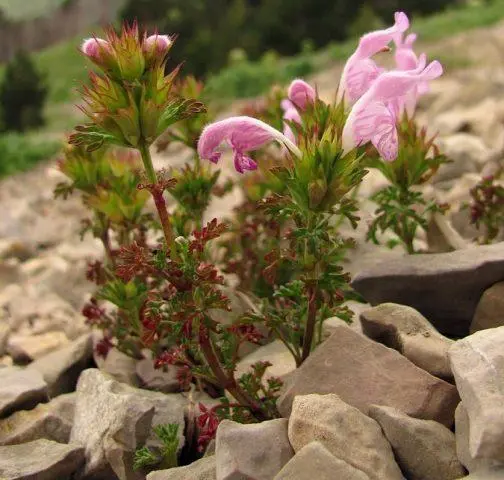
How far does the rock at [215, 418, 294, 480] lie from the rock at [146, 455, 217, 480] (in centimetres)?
7

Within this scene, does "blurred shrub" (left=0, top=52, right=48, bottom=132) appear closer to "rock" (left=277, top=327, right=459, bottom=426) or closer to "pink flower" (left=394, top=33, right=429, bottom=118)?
"pink flower" (left=394, top=33, right=429, bottom=118)

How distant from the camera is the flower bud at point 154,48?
7.00 ft

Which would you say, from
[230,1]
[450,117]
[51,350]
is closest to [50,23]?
[230,1]

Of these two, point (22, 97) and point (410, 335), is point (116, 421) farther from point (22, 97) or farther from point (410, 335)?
point (22, 97)

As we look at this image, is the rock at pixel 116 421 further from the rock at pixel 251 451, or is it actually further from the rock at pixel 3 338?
the rock at pixel 3 338

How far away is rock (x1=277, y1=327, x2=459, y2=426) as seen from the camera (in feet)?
7.02

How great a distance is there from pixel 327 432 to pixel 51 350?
192cm

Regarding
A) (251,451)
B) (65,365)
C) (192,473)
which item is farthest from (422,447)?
(65,365)

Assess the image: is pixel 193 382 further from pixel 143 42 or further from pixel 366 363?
pixel 143 42

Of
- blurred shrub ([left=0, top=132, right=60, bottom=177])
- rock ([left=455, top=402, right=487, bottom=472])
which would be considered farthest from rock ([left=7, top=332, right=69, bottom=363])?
blurred shrub ([left=0, top=132, right=60, bottom=177])

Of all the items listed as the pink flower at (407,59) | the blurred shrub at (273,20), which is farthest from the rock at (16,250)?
the blurred shrub at (273,20)

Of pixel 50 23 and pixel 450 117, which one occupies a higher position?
pixel 50 23

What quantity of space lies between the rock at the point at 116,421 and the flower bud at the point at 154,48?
0.98 m

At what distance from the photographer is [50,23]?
32219mm
